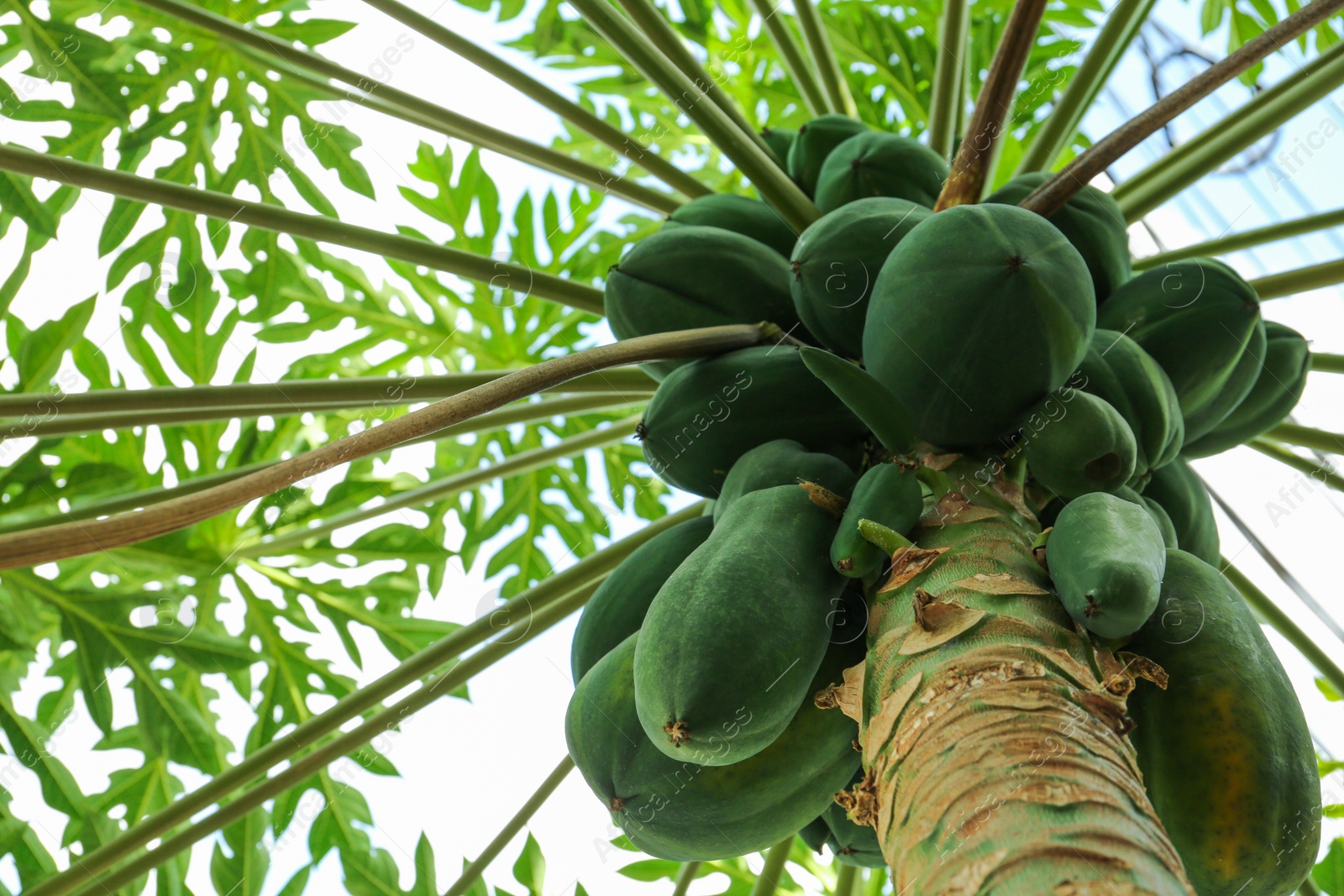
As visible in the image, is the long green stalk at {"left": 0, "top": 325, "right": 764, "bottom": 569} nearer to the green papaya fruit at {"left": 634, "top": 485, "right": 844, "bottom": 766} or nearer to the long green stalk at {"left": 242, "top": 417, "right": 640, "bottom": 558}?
the green papaya fruit at {"left": 634, "top": 485, "right": 844, "bottom": 766}

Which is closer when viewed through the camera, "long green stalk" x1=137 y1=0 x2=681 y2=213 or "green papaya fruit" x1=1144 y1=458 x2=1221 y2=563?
"green papaya fruit" x1=1144 y1=458 x2=1221 y2=563

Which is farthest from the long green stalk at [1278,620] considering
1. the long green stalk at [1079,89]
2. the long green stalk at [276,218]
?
the long green stalk at [276,218]

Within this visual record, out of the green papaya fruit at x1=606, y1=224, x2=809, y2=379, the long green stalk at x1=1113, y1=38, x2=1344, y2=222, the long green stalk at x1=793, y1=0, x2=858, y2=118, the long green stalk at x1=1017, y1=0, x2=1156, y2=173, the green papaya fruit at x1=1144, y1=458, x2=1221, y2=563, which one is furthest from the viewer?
the long green stalk at x1=793, y1=0, x2=858, y2=118

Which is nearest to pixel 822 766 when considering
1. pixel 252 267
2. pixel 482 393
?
pixel 482 393

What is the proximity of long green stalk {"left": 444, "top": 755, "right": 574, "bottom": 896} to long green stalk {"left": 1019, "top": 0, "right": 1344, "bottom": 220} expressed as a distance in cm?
151

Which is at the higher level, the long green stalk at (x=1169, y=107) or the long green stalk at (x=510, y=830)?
the long green stalk at (x=1169, y=107)

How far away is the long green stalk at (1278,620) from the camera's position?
90.4 inches

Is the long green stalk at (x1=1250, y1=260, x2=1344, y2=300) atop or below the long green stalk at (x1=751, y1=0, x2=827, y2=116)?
below

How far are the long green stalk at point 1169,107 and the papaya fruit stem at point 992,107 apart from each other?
10cm

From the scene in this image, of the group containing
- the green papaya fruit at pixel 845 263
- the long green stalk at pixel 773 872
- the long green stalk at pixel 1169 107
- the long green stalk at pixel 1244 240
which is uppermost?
the green papaya fruit at pixel 845 263

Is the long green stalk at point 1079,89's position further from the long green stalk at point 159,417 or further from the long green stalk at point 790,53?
the long green stalk at point 159,417

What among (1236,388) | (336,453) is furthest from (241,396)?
(1236,388)

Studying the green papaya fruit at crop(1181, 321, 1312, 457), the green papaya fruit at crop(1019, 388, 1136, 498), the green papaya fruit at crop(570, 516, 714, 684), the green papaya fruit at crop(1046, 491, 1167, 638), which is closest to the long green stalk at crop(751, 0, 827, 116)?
the green papaya fruit at crop(1181, 321, 1312, 457)

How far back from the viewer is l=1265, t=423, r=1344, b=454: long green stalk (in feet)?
8.44
